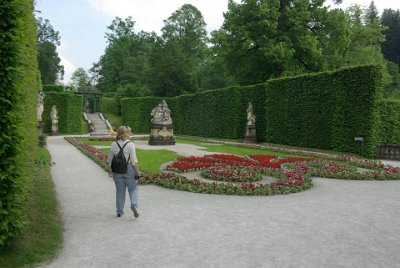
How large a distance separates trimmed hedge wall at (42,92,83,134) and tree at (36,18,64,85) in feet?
70.1

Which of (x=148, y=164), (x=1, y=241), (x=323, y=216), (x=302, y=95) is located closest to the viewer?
(x=1, y=241)

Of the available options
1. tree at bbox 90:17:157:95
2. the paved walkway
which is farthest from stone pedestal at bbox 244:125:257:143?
tree at bbox 90:17:157:95

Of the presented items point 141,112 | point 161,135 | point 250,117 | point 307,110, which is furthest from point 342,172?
point 141,112

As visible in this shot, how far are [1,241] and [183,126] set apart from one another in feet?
117

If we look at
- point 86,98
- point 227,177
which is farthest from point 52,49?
point 227,177

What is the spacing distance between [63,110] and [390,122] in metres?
34.6

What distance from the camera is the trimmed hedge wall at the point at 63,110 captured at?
1653 inches

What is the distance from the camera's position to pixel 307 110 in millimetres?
22750

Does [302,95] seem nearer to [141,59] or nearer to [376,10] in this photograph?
[141,59]

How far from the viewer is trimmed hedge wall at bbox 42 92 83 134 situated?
41975 millimetres

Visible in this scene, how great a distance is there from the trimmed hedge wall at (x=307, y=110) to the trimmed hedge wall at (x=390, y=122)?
243cm

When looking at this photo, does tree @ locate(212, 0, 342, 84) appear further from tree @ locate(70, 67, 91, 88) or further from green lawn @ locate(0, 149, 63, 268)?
tree @ locate(70, 67, 91, 88)

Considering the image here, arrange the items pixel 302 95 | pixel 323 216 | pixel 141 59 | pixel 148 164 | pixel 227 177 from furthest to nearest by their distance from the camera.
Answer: pixel 141 59 → pixel 302 95 → pixel 148 164 → pixel 227 177 → pixel 323 216

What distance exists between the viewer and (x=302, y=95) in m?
23.2
